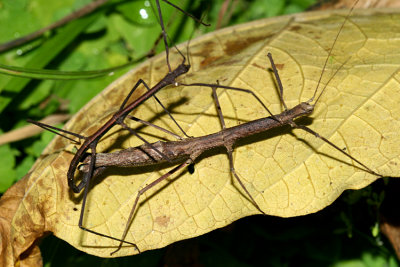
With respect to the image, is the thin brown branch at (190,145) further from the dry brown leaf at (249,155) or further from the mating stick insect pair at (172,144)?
the dry brown leaf at (249,155)

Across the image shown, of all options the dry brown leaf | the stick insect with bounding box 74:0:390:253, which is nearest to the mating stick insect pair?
the stick insect with bounding box 74:0:390:253

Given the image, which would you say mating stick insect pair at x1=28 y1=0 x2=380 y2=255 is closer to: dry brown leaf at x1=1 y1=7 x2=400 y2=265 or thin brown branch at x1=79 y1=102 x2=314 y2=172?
thin brown branch at x1=79 y1=102 x2=314 y2=172

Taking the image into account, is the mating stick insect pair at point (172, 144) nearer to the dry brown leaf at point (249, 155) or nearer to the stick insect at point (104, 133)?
the stick insect at point (104, 133)

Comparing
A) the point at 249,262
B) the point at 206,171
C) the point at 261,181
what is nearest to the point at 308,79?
the point at 261,181

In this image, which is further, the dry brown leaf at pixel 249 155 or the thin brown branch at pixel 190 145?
the thin brown branch at pixel 190 145

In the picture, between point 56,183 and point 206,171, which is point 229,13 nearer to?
point 206,171

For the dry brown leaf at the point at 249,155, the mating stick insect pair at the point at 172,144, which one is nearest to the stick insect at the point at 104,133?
the mating stick insect pair at the point at 172,144

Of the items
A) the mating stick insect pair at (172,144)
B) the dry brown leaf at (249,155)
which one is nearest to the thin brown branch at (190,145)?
the mating stick insect pair at (172,144)

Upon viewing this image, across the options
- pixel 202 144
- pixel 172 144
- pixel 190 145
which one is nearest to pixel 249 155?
pixel 202 144

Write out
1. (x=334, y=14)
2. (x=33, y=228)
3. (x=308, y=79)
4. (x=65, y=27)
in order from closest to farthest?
(x=33, y=228) < (x=308, y=79) < (x=334, y=14) < (x=65, y=27)
